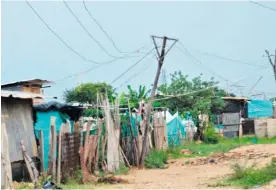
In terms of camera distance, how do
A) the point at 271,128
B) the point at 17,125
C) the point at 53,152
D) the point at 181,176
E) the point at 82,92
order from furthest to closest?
the point at 82,92
the point at 271,128
the point at 181,176
the point at 17,125
the point at 53,152

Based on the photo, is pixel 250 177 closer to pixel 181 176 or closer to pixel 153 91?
pixel 181 176

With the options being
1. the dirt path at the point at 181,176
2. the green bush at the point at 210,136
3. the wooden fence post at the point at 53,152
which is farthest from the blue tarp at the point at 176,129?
the wooden fence post at the point at 53,152

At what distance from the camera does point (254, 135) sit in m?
32.3

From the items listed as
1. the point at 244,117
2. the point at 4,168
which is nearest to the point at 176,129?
the point at 244,117

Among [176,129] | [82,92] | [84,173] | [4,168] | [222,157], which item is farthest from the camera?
[82,92]

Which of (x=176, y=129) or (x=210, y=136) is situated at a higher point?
(x=176, y=129)

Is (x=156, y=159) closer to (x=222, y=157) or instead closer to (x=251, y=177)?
(x=222, y=157)

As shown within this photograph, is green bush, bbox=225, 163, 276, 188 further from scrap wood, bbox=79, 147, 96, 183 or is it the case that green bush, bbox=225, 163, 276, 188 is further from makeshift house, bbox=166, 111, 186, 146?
makeshift house, bbox=166, 111, 186, 146

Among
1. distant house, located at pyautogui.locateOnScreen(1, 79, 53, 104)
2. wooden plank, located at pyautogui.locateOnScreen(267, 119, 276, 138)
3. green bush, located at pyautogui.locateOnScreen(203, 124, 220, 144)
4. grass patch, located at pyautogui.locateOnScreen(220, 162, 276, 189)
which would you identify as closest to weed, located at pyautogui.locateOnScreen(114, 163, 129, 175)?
grass patch, located at pyautogui.locateOnScreen(220, 162, 276, 189)

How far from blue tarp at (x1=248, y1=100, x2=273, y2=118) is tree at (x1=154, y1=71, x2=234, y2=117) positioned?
8.11ft

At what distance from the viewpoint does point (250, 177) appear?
35.8 ft

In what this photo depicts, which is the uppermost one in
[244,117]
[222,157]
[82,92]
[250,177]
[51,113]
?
[82,92]

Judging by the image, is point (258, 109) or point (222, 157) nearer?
point (222, 157)

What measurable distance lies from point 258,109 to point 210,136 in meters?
9.19
